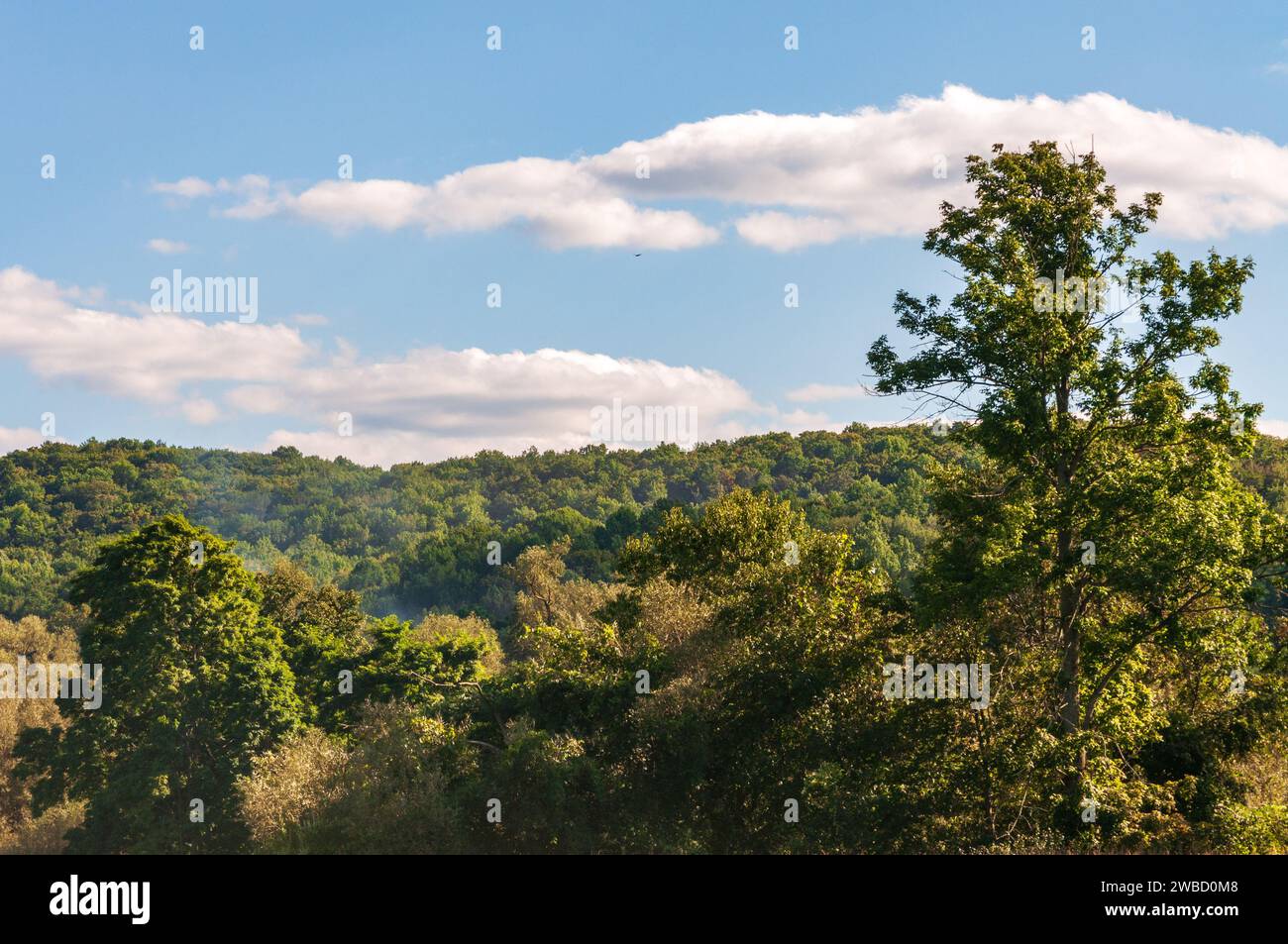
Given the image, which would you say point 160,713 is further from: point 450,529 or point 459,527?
point 450,529

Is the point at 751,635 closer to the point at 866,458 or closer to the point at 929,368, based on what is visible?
the point at 929,368

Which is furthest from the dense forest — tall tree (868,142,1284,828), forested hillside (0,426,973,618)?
forested hillside (0,426,973,618)

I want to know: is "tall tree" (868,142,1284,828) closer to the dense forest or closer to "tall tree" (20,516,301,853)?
the dense forest

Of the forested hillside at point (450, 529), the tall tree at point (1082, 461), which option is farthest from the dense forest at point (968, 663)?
the forested hillside at point (450, 529)

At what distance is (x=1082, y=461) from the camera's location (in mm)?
28203

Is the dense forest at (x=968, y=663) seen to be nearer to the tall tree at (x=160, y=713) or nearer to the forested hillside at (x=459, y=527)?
the tall tree at (x=160, y=713)

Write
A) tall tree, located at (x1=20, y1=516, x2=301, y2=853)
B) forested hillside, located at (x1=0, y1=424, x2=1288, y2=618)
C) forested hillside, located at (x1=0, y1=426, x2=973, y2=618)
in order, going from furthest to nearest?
forested hillside, located at (x1=0, y1=426, x2=973, y2=618) < forested hillside, located at (x1=0, y1=424, x2=1288, y2=618) < tall tree, located at (x1=20, y1=516, x2=301, y2=853)

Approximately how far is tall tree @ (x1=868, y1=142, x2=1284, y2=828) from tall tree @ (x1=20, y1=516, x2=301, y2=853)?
3314 centimetres

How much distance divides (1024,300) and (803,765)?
42.9ft

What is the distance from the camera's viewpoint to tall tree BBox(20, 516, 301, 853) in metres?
47.5

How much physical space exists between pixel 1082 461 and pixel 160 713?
38289 mm

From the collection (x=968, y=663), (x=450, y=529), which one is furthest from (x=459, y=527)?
(x=968, y=663)

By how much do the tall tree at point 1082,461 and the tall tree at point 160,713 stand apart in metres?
33.1

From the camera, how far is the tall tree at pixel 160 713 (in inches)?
1871
